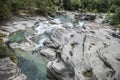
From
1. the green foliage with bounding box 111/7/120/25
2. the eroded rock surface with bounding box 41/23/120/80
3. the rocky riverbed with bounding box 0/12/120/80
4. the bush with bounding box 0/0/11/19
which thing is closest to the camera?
the eroded rock surface with bounding box 41/23/120/80

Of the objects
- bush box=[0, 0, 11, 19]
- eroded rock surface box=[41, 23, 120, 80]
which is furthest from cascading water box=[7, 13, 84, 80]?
bush box=[0, 0, 11, 19]

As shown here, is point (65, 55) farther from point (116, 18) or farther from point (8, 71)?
point (116, 18)

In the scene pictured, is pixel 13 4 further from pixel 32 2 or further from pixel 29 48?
pixel 29 48

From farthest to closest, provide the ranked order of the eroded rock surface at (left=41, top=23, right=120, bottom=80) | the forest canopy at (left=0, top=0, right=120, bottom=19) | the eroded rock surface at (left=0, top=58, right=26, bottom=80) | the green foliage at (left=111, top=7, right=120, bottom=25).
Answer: the green foliage at (left=111, top=7, right=120, bottom=25), the forest canopy at (left=0, top=0, right=120, bottom=19), the eroded rock surface at (left=41, top=23, right=120, bottom=80), the eroded rock surface at (left=0, top=58, right=26, bottom=80)

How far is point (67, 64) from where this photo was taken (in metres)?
21.1

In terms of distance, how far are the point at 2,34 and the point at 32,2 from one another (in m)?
21.7

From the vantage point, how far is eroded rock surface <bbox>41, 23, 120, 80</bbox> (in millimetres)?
19047

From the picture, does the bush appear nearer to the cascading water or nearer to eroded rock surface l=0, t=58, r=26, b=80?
the cascading water

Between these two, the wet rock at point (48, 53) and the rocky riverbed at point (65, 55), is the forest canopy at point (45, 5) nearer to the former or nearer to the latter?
the rocky riverbed at point (65, 55)

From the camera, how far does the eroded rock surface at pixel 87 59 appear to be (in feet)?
62.5

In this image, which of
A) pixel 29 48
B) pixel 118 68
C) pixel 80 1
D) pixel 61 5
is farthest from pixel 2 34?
pixel 80 1

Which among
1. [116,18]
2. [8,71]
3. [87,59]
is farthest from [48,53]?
[116,18]

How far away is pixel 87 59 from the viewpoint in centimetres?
2166

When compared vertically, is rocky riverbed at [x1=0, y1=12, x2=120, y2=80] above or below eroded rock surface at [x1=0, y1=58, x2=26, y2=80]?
below
